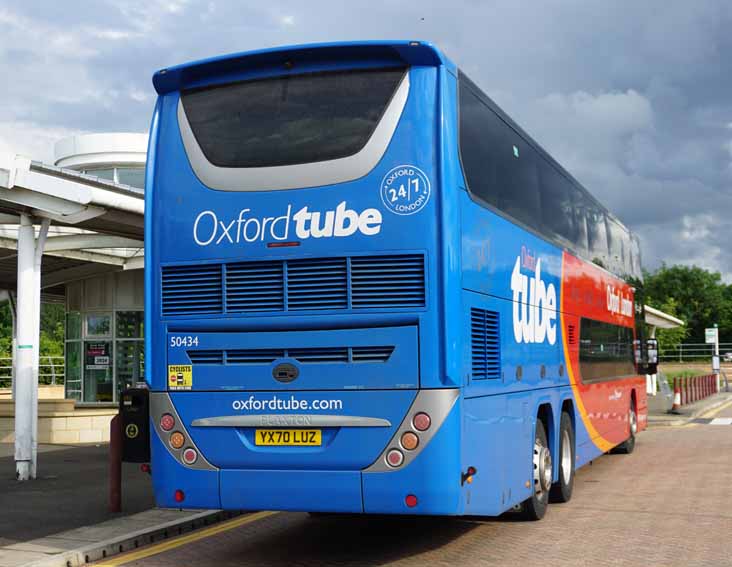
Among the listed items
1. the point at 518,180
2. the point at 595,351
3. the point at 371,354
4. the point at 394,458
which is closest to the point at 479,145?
the point at 518,180

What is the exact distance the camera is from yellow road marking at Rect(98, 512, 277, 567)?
920cm

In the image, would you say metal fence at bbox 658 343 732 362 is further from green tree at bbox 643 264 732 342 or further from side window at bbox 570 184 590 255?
side window at bbox 570 184 590 255

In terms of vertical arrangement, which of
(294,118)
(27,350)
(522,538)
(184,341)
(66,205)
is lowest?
(522,538)

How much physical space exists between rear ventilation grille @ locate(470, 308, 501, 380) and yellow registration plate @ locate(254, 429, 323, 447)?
1.37 m

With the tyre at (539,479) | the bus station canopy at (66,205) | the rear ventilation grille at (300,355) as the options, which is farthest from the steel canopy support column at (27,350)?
the tyre at (539,479)

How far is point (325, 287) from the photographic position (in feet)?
27.4

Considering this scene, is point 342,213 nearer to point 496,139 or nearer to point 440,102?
point 440,102

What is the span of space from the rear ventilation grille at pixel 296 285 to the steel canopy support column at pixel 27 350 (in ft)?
23.5

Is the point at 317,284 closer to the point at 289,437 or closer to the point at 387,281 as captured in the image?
the point at 387,281

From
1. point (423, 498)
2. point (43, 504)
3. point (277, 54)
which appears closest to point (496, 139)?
point (277, 54)

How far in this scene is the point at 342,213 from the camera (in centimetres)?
829

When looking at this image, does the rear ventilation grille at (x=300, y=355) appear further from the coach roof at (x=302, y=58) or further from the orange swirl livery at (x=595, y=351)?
the orange swirl livery at (x=595, y=351)

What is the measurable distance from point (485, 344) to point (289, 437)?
72.9 inches

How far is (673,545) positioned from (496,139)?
3.98 metres
